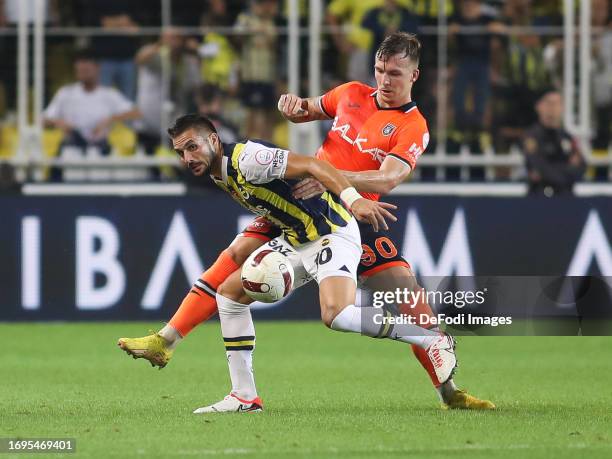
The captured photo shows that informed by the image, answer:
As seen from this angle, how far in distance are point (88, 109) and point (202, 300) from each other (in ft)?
27.1

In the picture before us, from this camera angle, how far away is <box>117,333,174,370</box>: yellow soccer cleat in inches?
337

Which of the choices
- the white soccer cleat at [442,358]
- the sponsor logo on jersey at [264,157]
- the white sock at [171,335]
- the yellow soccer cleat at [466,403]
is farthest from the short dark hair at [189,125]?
the yellow soccer cleat at [466,403]

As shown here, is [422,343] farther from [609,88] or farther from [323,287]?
[609,88]

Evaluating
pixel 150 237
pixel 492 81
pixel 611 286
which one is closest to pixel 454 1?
pixel 492 81

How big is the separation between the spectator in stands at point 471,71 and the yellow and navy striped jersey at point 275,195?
8.05 meters

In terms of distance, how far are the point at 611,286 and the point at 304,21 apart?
6331 mm

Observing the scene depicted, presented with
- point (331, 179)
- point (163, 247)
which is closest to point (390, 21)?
point (163, 247)

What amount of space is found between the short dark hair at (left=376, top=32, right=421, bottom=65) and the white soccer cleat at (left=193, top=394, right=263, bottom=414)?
2276mm

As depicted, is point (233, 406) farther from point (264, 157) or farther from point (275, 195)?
point (264, 157)

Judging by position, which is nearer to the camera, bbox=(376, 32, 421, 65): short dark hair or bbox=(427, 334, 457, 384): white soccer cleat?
bbox=(427, 334, 457, 384): white soccer cleat

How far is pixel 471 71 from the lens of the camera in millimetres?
16734

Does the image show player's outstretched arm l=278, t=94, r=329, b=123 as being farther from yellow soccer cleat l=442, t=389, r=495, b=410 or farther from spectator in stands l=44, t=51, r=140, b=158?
spectator in stands l=44, t=51, r=140, b=158

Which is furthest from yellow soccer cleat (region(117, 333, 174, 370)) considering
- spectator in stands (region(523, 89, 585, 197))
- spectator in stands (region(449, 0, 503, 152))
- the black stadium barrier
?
spectator in stands (region(449, 0, 503, 152))

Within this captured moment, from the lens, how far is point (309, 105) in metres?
9.65
